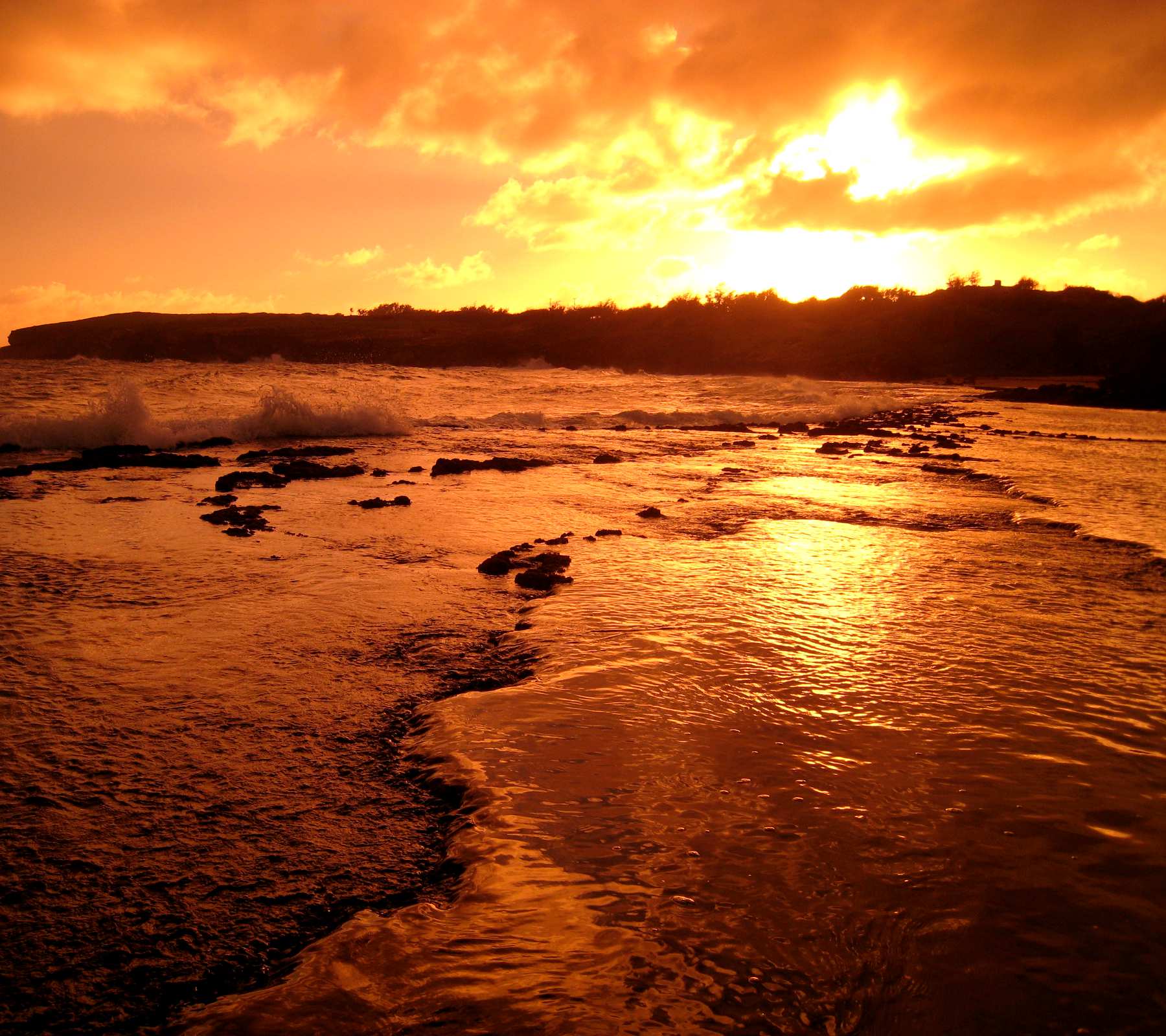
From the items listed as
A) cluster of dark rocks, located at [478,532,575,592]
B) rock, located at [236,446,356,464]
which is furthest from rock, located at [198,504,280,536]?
rock, located at [236,446,356,464]

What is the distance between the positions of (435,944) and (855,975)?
3.26ft

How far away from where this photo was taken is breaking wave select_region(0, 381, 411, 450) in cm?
1337

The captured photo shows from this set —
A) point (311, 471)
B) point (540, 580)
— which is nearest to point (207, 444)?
point (311, 471)

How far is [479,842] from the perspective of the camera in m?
2.29

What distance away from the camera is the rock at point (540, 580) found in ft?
16.6

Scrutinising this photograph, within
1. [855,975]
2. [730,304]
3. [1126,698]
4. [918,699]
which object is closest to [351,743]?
[855,975]

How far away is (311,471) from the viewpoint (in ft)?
34.0

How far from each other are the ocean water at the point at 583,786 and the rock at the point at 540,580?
0.08 meters

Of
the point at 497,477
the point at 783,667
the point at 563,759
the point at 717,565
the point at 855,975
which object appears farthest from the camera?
the point at 497,477

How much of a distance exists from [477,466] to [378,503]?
3412 millimetres

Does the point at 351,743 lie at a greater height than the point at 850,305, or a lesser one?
lesser

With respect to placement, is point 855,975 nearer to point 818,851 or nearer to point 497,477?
point 818,851

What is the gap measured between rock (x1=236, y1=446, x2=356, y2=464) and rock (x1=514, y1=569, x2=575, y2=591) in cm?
824

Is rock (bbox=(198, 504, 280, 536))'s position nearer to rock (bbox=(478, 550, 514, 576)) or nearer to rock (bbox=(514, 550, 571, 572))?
rock (bbox=(478, 550, 514, 576))
